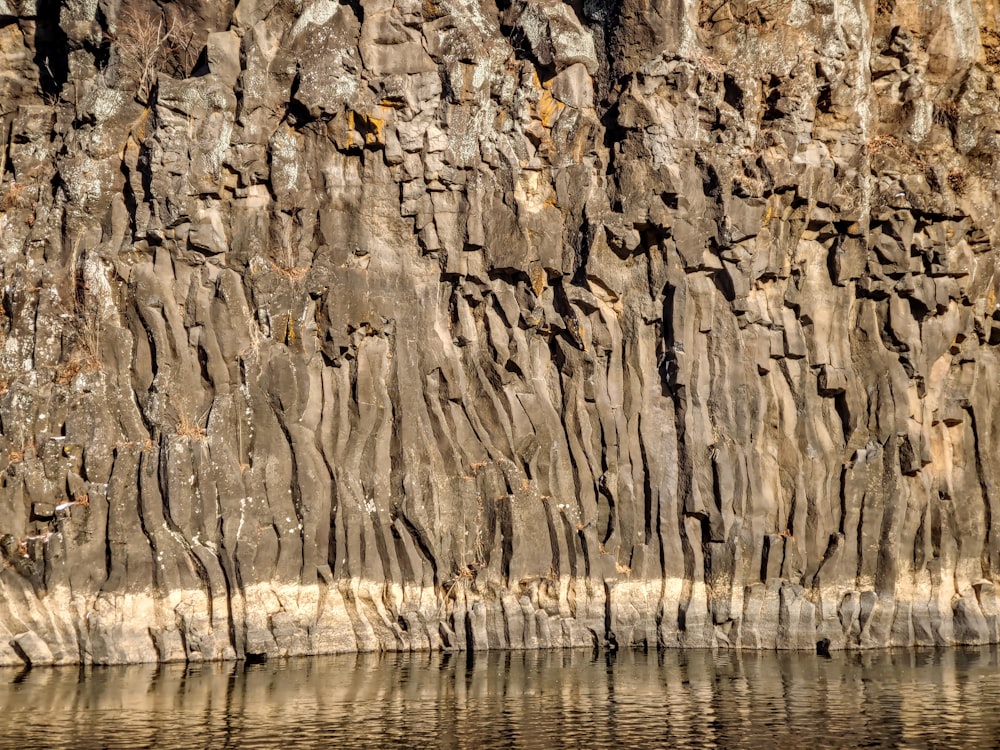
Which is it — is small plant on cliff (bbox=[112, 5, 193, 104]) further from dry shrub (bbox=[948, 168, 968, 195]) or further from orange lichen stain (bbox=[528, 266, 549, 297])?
dry shrub (bbox=[948, 168, 968, 195])

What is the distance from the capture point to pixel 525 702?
20906 mm

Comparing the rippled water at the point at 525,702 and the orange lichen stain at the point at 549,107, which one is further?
the orange lichen stain at the point at 549,107

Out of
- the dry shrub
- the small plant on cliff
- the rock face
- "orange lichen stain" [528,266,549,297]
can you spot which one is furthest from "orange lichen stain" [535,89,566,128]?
the dry shrub

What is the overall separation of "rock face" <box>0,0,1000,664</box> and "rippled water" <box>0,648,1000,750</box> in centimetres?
186

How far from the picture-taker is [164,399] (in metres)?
25.9

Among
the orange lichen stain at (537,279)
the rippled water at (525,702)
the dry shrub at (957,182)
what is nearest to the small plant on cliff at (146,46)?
the orange lichen stain at (537,279)

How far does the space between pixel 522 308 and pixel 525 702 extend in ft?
33.1

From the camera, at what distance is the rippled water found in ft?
59.6

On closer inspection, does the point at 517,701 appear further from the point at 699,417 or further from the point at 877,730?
the point at 699,417

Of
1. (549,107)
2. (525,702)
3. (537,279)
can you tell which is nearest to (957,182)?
(549,107)

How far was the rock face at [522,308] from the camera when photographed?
26.1m

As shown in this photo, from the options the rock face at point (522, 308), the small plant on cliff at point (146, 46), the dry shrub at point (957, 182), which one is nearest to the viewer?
the rock face at point (522, 308)

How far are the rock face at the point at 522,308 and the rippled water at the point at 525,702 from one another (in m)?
1.86

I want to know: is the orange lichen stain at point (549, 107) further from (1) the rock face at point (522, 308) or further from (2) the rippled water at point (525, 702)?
(2) the rippled water at point (525, 702)
